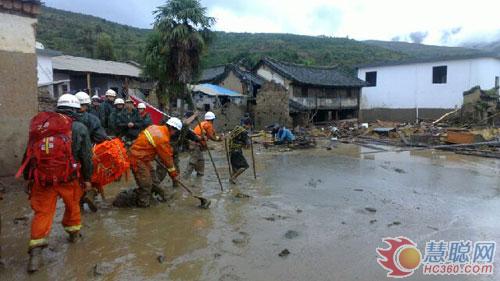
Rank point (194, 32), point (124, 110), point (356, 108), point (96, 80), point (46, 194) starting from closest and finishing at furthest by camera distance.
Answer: point (46, 194)
point (124, 110)
point (194, 32)
point (96, 80)
point (356, 108)

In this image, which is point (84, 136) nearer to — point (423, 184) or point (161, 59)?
point (423, 184)

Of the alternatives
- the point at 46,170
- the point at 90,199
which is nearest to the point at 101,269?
the point at 46,170

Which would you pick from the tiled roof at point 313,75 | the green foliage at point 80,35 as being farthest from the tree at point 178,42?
the green foliage at point 80,35

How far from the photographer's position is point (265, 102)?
26.5 metres

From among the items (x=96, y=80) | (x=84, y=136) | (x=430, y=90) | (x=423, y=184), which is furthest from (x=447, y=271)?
(x=430, y=90)

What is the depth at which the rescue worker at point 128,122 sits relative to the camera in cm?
866

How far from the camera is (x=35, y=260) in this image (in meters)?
4.10

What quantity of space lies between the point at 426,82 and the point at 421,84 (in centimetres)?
41

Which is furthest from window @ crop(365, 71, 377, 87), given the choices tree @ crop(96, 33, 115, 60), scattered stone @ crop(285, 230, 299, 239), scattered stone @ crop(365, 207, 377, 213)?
scattered stone @ crop(285, 230, 299, 239)

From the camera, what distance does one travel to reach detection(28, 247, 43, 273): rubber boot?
4055mm

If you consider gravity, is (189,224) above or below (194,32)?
below

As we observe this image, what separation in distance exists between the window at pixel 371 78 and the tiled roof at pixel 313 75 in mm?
Result: 940

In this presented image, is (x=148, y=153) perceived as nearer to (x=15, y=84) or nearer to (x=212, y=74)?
(x=15, y=84)

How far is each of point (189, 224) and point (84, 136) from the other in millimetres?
1966
